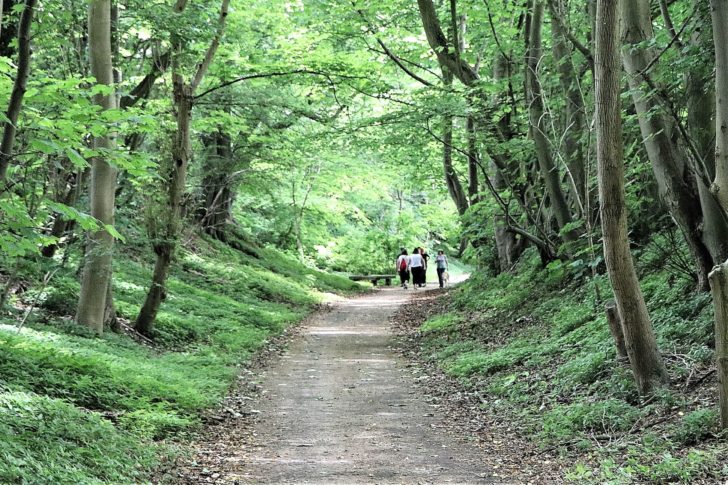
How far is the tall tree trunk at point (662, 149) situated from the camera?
762 centimetres

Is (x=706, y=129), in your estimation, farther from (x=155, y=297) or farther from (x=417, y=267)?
(x=417, y=267)

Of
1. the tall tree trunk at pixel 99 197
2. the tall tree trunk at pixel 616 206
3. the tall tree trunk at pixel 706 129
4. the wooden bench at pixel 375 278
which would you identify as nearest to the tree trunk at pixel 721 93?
the tall tree trunk at pixel 616 206

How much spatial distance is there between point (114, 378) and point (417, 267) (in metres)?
21.6

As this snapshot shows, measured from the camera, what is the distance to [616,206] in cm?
659

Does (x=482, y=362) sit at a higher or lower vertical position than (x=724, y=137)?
lower

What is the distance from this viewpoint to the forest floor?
19.1ft

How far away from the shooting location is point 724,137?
18.8 ft

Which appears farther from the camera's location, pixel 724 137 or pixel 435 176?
pixel 435 176

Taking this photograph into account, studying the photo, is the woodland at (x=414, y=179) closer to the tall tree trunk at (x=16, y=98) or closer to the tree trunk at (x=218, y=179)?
the tall tree trunk at (x=16, y=98)

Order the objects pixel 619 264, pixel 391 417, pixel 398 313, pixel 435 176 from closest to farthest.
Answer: pixel 619 264
pixel 391 417
pixel 398 313
pixel 435 176

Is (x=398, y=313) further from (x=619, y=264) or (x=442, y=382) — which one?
(x=619, y=264)

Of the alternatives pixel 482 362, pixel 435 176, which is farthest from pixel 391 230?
pixel 482 362

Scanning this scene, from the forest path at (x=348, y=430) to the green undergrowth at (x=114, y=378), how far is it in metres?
0.75

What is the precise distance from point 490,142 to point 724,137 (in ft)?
24.6
